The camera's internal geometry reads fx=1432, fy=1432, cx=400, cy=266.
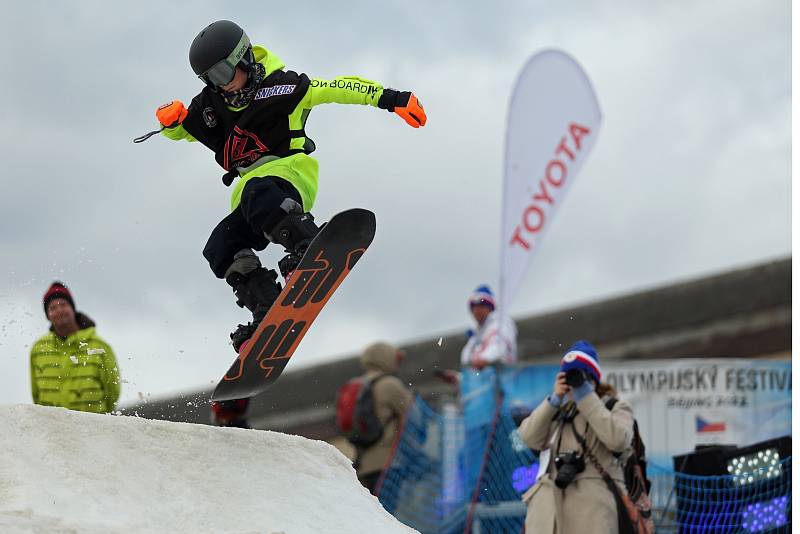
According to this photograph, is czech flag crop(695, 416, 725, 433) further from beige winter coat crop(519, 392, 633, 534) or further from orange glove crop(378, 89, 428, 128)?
orange glove crop(378, 89, 428, 128)

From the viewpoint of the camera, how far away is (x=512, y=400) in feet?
36.6

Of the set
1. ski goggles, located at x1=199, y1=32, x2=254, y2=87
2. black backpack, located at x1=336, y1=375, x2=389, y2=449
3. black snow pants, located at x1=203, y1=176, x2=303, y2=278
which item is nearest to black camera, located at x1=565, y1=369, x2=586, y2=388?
black snow pants, located at x1=203, y1=176, x2=303, y2=278

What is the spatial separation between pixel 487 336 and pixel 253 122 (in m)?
4.86

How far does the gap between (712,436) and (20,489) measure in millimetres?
6269

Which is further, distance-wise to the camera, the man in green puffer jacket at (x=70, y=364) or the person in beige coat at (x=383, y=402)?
the person in beige coat at (x=383, y=402)

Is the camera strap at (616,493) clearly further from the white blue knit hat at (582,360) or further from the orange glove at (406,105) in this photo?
the orange glove at (406,105)

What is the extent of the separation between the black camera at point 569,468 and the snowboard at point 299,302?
6.42 ft

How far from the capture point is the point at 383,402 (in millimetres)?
11242

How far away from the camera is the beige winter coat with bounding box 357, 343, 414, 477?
440 inches

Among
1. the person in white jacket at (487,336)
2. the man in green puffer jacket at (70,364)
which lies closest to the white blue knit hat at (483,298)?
the person in white jacket at (487,336)

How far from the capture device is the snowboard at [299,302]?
7.95 m

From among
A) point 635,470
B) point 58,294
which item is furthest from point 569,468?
point 58,294

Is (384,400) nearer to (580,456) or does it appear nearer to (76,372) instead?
(580,456)

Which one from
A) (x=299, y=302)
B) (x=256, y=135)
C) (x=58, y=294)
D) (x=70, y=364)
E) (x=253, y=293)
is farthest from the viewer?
(x=58, y=294)
